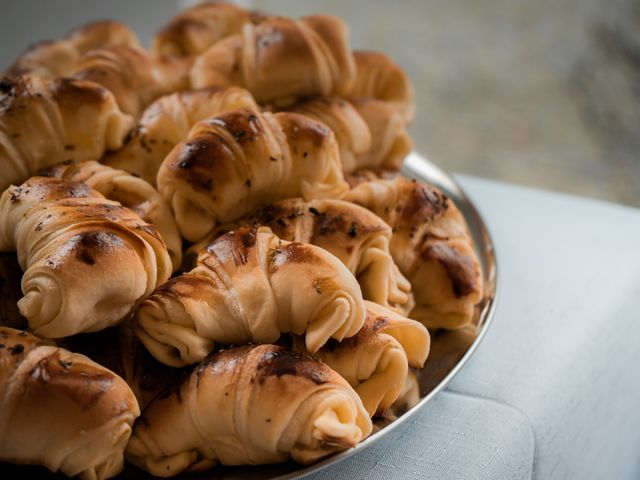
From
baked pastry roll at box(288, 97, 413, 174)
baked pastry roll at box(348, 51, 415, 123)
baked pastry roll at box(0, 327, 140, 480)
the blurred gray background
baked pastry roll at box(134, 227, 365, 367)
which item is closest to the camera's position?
baked pastry roll at box(0, 327, 140, 480)

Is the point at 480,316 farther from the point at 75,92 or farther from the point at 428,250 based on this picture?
the point at 75,92

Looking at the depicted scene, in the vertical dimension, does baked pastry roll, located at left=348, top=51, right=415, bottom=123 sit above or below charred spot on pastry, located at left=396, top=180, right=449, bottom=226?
above

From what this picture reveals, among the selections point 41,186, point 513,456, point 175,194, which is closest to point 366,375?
point 513,456

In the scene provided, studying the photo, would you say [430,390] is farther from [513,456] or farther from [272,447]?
[272,447]

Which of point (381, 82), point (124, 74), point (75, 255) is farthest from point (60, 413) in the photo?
point (381, 82)

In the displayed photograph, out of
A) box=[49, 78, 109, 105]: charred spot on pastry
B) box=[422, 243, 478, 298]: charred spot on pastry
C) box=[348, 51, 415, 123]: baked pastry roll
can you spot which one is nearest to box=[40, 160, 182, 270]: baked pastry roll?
box=[49, 78, 109, 105]: charred spot on pastry

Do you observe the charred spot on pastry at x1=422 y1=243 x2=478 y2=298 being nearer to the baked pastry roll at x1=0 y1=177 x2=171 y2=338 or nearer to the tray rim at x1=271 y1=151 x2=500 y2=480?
the tray rim at x1=271 y1=151 x2=500 y2=480

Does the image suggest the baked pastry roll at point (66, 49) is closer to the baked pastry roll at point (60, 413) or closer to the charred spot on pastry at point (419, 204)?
the charred spot on pastry at point (419, 204)

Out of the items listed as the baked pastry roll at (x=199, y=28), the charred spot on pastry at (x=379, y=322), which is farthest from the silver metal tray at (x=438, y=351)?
the baked pastry roll at (x=199, y=28)
